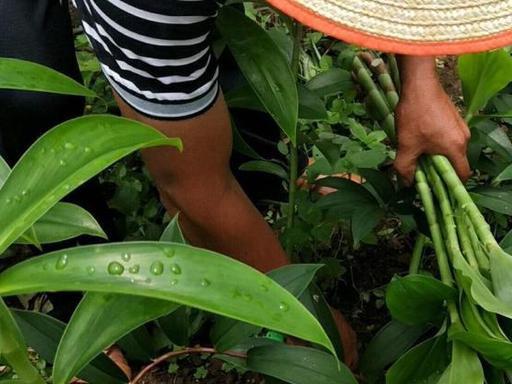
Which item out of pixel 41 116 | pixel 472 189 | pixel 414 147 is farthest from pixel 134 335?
pixel 472 189

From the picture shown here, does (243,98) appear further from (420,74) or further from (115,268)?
(115,268)

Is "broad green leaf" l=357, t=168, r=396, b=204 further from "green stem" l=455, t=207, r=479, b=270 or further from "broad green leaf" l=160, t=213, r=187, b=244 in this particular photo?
"broad green leaf" l=160, t=213, r=187, b=244

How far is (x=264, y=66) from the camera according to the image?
110 cm

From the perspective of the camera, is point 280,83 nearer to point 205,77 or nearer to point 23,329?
point 205,77

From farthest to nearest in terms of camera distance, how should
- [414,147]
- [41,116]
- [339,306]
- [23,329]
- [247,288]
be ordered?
1. [339,306]
2. [41,116]
3. [414,147]
4. [23,329]
5. [247,288]

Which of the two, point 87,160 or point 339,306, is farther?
point 339,306

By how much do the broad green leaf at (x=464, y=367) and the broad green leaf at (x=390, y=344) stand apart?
202 millimetres

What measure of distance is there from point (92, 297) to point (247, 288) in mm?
165

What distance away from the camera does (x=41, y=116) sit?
1217 millimetres

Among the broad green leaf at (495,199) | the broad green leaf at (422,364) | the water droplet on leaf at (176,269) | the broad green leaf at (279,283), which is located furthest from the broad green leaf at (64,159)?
the broad green leaf at (495,199)

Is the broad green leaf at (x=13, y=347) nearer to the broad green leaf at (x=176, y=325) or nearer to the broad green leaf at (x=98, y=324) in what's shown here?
the broad green leaf at (x=98, y=324)

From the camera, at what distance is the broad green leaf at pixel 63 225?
35.9 inches

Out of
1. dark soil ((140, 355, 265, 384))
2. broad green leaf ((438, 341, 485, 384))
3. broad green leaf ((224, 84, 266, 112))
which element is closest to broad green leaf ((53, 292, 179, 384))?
broad green leaf ((438, 341, 485, 384))

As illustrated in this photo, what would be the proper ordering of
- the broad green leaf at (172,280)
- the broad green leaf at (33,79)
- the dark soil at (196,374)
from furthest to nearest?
the dark soil at (196,374) < the broad green leaf at (33,79) < the broad green leaf at (172,280)
